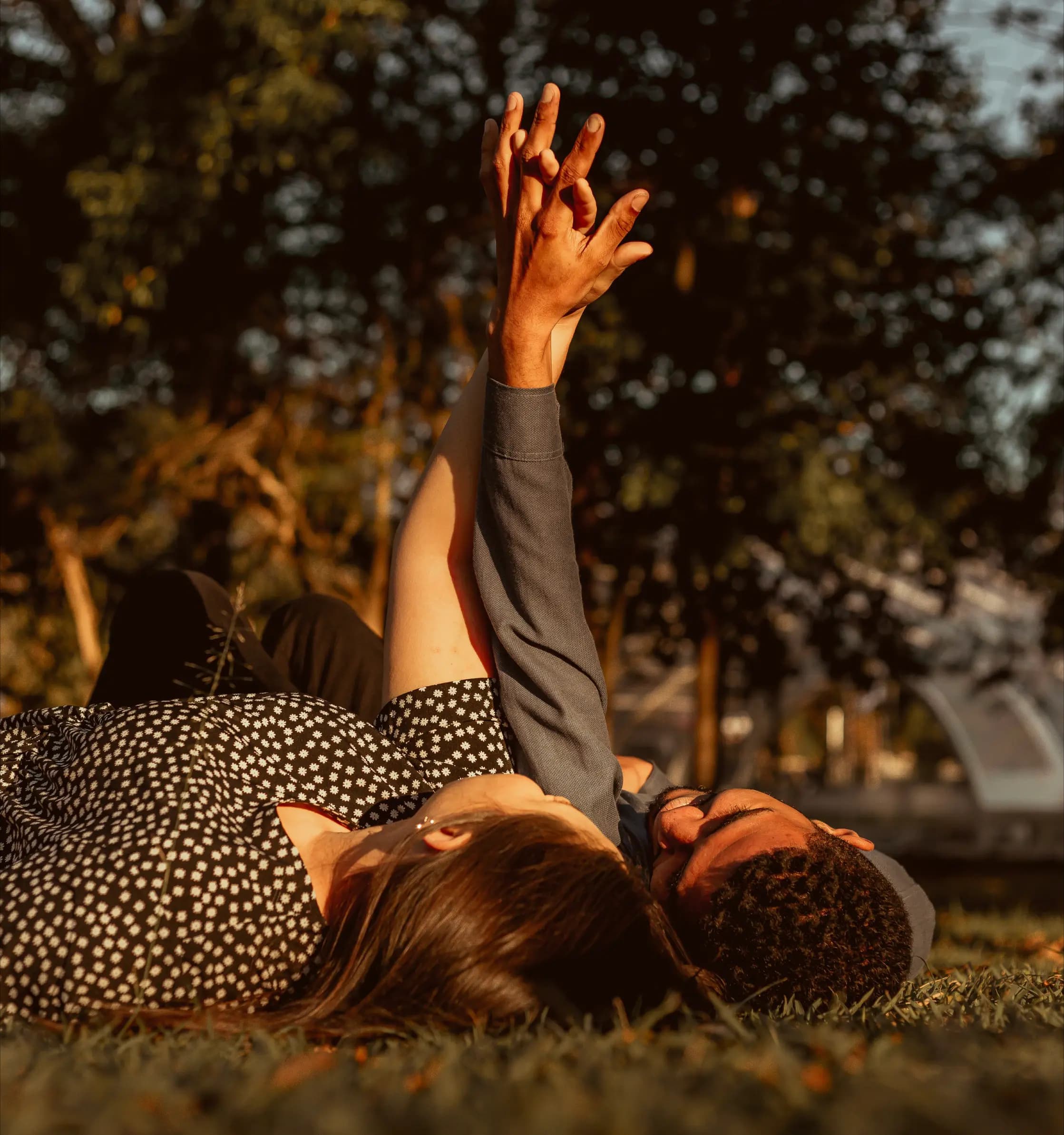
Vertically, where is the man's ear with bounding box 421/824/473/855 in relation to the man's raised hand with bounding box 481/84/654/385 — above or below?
below

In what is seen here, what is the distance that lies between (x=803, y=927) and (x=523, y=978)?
2.24ft

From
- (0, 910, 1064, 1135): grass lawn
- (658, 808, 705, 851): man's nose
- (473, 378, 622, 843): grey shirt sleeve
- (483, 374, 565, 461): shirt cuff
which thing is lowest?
(658, 808, 705, 851): man's nose

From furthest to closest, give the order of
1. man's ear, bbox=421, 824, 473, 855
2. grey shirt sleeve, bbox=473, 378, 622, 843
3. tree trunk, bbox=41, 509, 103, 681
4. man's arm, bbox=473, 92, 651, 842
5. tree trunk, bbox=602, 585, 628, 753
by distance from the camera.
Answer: tree trunk, bbox=41, 509, 103, 681 < tree trunk, bbox=602, 585, 628, 753 < grey shirt sleeve, bbox=473, 378, 622, 843 < man's arm, bbox=473, 92, 651, 842 < man's ear, bbox=421, 824, 473, 855

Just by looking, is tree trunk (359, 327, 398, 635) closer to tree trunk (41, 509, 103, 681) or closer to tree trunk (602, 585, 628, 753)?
tree trunk (602, 585, 628, 753)

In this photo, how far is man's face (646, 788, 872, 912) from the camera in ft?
9.00

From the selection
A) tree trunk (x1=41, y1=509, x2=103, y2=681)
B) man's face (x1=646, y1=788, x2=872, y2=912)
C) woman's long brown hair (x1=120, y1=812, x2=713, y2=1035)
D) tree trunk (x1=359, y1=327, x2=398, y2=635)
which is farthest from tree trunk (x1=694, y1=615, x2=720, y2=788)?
woman's long brown hair (x1=120, y1=812, x2=713, y2=1035)

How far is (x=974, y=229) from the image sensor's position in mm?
9086

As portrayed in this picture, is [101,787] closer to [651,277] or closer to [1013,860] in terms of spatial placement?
[651,277]

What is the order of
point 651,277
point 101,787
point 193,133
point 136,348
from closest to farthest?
point 101,787 → point 193,133 → point 651,277 → point 136,348

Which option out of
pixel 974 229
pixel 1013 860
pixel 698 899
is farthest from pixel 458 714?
pixel 1013 860

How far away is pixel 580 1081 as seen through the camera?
1.48 meters

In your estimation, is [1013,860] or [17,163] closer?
[17,163]

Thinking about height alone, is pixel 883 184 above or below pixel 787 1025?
above

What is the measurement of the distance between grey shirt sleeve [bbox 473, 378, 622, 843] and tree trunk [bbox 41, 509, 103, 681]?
9020 mm
